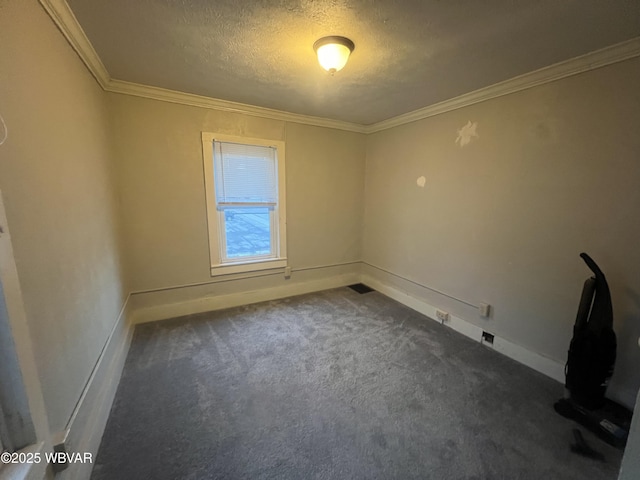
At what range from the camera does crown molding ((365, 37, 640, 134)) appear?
5.33 ft

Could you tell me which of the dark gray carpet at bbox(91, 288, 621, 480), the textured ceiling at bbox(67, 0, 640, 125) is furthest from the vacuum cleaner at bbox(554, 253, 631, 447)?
the textured ceiling at bbox(67, 0, 640, 125)

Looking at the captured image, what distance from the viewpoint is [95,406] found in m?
1.47

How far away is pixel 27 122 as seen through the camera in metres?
1.04

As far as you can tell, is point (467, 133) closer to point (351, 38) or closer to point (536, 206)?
point (536, 206)

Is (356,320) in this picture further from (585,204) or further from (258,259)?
(585,204)

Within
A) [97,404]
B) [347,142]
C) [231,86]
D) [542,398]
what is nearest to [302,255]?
[347,142]

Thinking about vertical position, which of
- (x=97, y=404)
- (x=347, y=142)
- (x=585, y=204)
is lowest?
(x=97, y=404)

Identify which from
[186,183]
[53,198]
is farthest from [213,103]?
[53,198]

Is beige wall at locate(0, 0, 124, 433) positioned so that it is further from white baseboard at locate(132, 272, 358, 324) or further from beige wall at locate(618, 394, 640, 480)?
beige wall at locate(618, 394, 640, 480)

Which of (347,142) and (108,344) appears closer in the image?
(108,344)

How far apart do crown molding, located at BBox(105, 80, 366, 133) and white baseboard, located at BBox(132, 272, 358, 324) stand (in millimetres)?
2028

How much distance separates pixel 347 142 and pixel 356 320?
2426mm

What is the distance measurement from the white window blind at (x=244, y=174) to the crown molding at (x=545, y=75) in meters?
1.87

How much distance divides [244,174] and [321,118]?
4.12 feet
